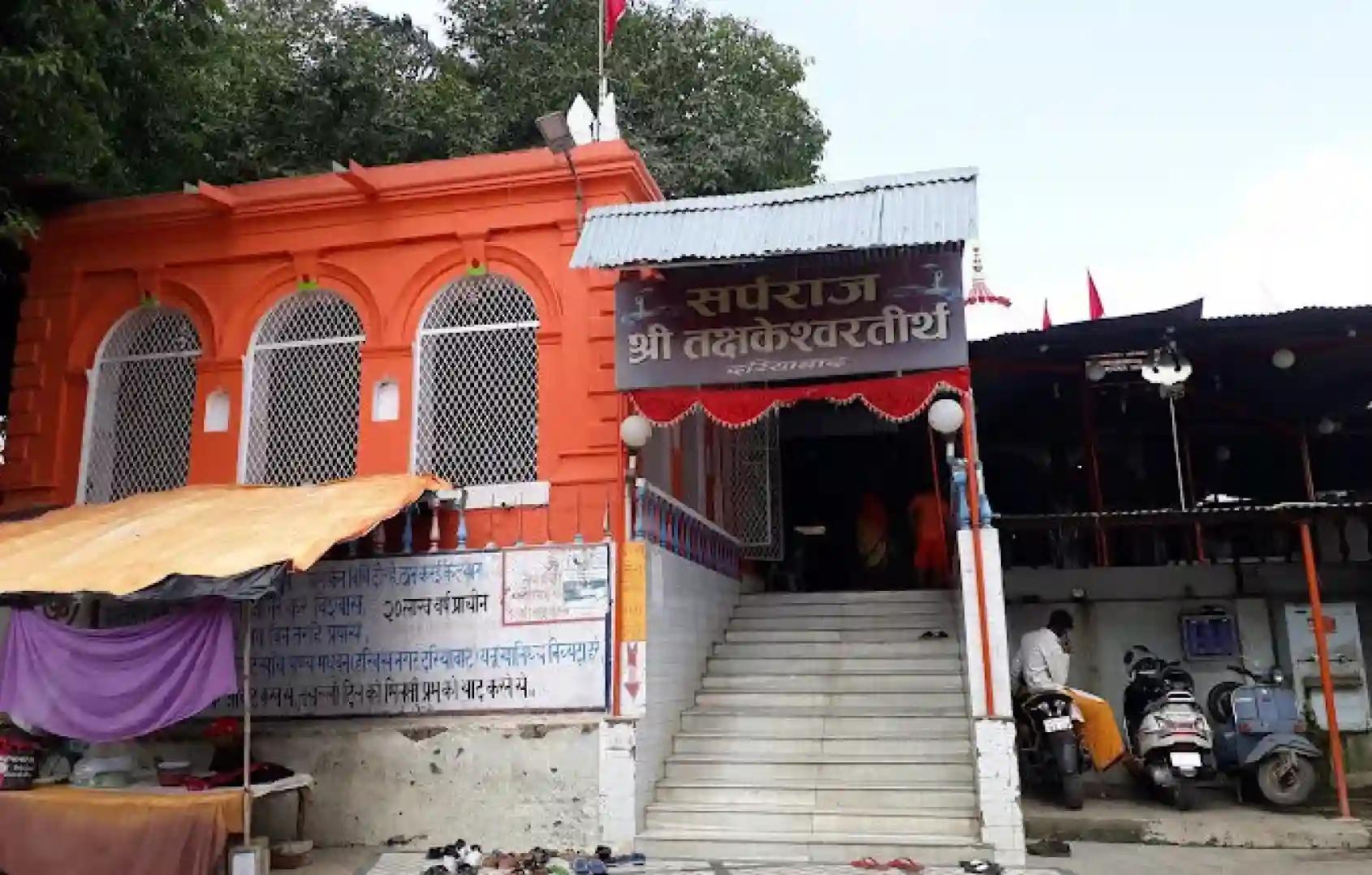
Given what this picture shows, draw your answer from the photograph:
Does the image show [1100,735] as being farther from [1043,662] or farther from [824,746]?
[824,746]

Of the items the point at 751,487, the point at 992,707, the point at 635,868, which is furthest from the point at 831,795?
the point at 751,487

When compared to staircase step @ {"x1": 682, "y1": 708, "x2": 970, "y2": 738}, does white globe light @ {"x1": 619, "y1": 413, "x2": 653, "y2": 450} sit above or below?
above

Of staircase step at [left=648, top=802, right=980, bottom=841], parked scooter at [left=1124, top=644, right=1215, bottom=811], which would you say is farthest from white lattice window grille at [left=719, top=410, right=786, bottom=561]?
staircase step at [left=648, top=802, right=980, bottom=841]

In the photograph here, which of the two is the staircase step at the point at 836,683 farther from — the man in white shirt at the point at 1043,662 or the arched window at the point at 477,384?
the arched window at the point at 477,384

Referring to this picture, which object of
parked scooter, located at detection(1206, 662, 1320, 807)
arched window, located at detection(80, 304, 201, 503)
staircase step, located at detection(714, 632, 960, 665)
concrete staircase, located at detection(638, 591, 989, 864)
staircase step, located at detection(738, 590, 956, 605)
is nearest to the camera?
concrete staircase, located at detection(638, 591, 989, 864)

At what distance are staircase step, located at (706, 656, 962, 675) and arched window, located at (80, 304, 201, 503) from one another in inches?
208

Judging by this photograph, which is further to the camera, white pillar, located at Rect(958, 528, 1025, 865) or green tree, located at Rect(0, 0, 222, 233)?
green tree, located at Rect(0, 0, 222, 233)

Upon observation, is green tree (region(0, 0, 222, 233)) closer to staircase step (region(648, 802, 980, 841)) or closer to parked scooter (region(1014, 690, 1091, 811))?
staircase step (region(648, 802, 980, 841))

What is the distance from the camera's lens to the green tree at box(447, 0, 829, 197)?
53.5ft

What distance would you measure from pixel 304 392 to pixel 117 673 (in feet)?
10.7

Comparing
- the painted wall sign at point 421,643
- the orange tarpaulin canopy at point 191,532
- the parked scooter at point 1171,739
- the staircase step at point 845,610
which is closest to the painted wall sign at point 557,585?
the painted wall sign at point 421,643

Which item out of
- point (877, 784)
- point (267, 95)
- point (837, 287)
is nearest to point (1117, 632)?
point (877, 784)

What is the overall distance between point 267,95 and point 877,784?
1153 cm

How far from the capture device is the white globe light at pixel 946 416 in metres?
8.05
